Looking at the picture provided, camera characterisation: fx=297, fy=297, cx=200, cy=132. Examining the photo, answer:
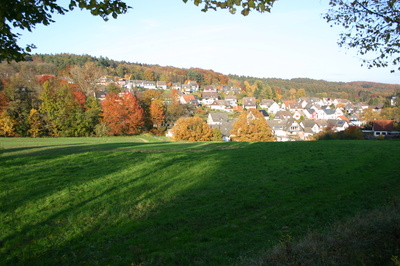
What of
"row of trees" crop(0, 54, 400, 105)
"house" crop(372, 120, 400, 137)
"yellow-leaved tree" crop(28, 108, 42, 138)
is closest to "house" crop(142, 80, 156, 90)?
"row of trees" crop(0, 54, 400, 105)

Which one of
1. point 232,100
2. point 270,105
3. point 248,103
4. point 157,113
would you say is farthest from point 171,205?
point 232,100

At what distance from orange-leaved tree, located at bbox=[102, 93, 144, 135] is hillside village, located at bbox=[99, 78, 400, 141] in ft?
23.5

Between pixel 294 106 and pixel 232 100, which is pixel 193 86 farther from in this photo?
pixel 294 106

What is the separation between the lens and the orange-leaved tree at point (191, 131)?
49188 mm

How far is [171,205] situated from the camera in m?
8.48

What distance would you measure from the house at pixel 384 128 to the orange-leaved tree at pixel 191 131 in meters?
29.2

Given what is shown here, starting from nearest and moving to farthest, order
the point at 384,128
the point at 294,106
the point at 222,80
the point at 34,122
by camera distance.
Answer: the point at 34,122
the point at 384,128
the point at 294,106
the point at 222,80

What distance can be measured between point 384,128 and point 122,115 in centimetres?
4643

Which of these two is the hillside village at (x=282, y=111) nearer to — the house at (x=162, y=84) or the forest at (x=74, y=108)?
the house at (x=162, y=84)

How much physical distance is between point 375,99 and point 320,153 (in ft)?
427

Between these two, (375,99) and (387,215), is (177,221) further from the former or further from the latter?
(375,99)

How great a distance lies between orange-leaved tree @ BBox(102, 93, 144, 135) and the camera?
175 ft

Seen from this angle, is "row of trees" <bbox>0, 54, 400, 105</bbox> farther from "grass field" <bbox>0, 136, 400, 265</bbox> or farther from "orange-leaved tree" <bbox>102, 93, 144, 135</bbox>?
"grass field" <bbox>0, 136, 400, 265</bbox>

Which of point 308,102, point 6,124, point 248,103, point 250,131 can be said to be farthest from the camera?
point 308,102
